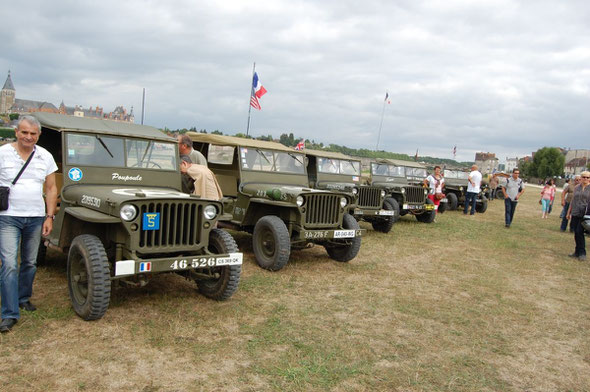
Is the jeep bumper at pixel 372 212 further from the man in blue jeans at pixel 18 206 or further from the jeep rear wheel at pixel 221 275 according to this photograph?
the man in blue jeans at pixel 18 206

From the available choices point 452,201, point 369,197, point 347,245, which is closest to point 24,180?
point 347,245

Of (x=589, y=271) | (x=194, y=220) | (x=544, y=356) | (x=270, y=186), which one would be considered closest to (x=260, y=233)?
(x=270, y=186)

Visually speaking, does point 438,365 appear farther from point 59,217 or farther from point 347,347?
point 59,217

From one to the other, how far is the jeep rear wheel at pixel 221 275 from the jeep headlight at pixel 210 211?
0.30 m

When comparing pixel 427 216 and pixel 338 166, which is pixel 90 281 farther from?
pixel 427 216

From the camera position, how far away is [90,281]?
3867mm

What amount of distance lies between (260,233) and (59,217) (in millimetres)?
2593

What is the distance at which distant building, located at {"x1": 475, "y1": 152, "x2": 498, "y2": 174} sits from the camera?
95.9m

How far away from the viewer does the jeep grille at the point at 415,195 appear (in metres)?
11.6

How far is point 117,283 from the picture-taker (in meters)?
4.29

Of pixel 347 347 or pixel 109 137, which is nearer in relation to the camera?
pixel 347 347

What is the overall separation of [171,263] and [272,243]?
A: 7.63 ft

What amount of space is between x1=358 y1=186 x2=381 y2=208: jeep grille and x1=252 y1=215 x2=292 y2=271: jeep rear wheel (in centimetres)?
378

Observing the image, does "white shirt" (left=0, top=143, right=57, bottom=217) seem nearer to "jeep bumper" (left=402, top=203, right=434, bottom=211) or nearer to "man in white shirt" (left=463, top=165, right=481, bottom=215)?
"jeep bumper" (left=402, top=203, right=434, bottom=211)
